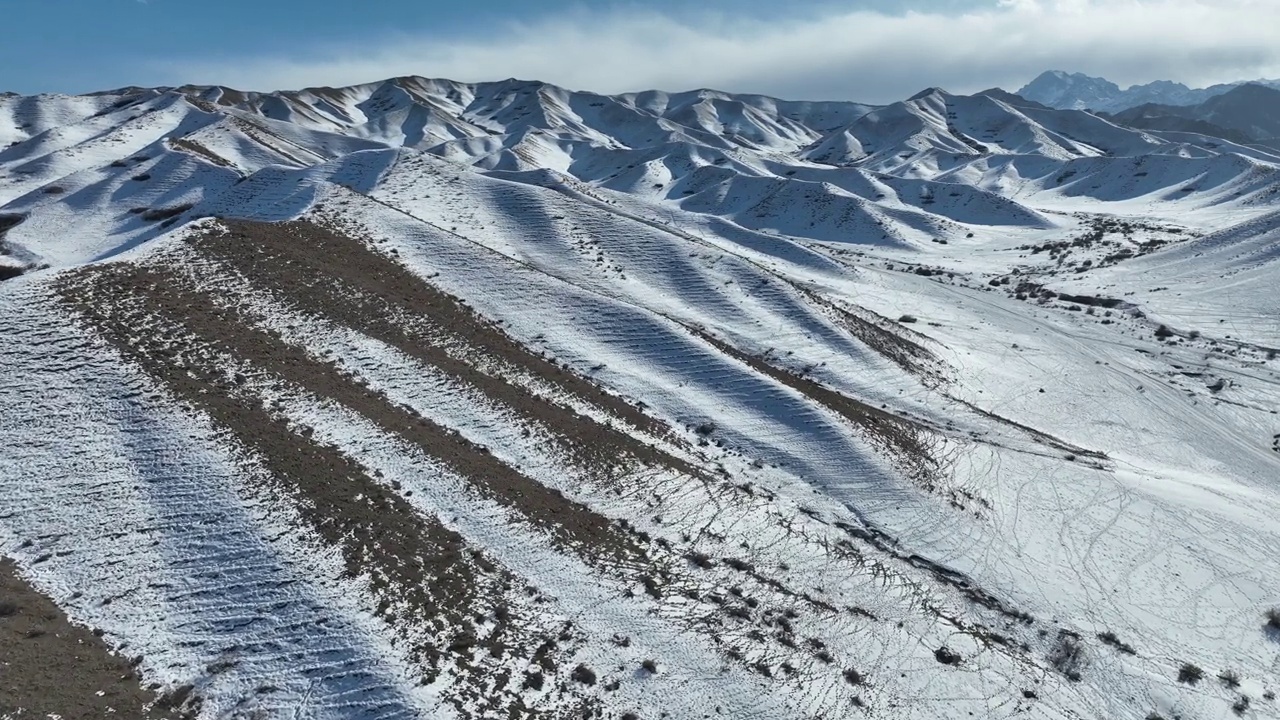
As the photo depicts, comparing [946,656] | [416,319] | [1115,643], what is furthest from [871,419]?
[416,319]

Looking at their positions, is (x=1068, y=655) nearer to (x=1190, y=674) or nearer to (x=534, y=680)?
(x=1190, y=674)

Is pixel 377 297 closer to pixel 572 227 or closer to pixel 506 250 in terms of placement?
pixel 506 250

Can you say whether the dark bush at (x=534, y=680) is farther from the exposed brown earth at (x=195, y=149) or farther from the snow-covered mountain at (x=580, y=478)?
the exposed brown earth at (x=195, y=149)

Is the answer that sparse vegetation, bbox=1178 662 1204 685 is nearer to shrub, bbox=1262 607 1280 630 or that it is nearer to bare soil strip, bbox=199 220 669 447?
shrub, bbox=1262 607 1280 630

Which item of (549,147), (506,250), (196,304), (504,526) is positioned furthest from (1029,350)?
(549,147)

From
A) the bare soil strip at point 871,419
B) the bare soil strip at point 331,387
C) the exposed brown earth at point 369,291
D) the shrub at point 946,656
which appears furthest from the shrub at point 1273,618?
the exposed brown earth at point 369,291

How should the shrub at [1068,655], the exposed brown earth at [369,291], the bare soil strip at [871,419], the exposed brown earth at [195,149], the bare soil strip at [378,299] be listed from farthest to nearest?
the exposed brown earth at [195,149]
the exposed brown earth at [369,291]
the bare soil strip at [378,299]
the bare soil strip at [871,419]
the shrub at [1068,655]

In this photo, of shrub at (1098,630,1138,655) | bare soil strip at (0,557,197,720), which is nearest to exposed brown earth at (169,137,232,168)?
bare soil strip at (0,557,197,720)
